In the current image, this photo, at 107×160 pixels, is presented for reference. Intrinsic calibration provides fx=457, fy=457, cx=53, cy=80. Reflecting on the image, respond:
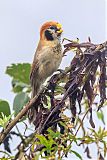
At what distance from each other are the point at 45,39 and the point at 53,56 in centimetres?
20

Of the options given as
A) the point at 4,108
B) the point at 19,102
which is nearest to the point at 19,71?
the point at 19,102

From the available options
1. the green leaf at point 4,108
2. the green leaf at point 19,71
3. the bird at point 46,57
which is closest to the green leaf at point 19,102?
the green leaf at point 4,108

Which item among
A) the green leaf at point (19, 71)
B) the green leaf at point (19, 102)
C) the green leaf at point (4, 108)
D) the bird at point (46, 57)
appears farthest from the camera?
the bird at point (46, 57)

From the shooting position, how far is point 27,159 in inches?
34.9

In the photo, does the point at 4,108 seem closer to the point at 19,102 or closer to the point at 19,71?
the point at 19,102

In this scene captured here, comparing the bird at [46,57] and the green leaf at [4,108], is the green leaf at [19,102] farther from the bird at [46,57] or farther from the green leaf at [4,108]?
the bird at [46,57]

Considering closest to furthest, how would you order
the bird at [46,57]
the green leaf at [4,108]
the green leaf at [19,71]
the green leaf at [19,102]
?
the green leaf at [4,108] → the green leaf at [19,102] → the green leaf at [19,71] → the bird at [46,57]

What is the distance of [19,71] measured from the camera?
6.35 ft

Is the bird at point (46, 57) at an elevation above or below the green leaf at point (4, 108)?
above

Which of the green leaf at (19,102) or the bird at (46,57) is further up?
the bird at (46,57)

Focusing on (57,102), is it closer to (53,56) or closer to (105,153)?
(105,153)

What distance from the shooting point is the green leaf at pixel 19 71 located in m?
1.98

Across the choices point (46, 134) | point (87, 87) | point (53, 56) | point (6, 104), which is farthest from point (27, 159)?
point (53, 56)

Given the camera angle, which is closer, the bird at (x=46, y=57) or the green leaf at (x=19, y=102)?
the green leaf at (x=19, y=102)
